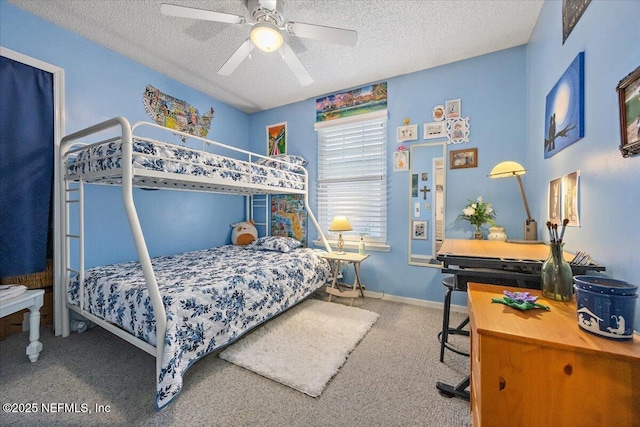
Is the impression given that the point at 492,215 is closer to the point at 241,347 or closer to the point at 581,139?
the point at 581,139

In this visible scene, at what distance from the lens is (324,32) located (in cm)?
177

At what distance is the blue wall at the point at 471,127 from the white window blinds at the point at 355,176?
5.1 inches

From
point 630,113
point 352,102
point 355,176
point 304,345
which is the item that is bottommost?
point 304,345

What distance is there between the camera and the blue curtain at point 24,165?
194 centimetres

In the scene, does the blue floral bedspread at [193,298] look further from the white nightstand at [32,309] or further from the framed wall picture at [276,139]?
the framed wall picture at [276,139]

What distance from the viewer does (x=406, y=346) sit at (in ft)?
6.46

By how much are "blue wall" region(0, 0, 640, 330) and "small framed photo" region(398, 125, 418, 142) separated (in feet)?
0.33

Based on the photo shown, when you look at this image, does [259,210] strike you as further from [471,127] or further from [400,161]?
[471,127]

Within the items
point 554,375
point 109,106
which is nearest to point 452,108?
point 554,375

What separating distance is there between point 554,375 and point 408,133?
8.55 feet

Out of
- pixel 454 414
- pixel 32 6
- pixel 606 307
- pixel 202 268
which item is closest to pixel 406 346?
pixel 454 414

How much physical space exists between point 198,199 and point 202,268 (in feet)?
4.39

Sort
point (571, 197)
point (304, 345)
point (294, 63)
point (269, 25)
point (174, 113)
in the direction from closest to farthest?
point (571, 197) < point (269, 25) < point (304, 345) < point (294, 63) < point (174, 113)

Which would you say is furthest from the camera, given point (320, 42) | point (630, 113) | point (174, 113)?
point (174, 113)
